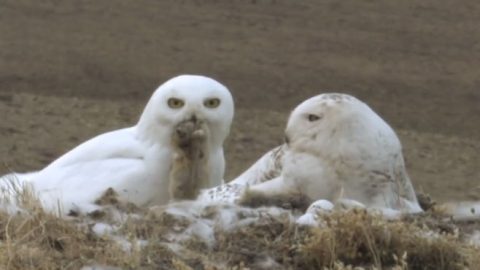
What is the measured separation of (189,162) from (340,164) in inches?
55.3

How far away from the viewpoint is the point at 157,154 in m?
9.31

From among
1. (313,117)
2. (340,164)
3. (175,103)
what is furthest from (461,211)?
(175,103)

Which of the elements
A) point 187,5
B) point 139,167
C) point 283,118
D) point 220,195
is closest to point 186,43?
point 187,5

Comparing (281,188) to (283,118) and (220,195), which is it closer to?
(220,195)

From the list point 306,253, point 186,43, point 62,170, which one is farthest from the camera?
point 186,43

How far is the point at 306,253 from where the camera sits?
20.3ft

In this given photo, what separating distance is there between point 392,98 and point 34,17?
4.92 meters

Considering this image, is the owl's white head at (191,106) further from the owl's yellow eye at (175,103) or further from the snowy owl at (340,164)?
the snowy owl at (340,164)

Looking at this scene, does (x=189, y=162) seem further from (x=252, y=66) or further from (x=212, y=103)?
(x=252, y=66)

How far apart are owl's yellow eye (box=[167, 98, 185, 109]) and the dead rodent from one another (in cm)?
10

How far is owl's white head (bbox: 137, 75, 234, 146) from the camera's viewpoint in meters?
8.75

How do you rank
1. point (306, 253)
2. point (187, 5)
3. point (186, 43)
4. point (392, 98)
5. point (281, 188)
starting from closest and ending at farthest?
1. point (306, 253)
2. point (281, 188)
3. point (392, 98)
4. point (186, 43)
5. point (187, 5)

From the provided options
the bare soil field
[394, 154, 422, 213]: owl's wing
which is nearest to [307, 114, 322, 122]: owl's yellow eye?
[394, 154, 422, 213]: owl's wing

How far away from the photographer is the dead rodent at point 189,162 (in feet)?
27.8
